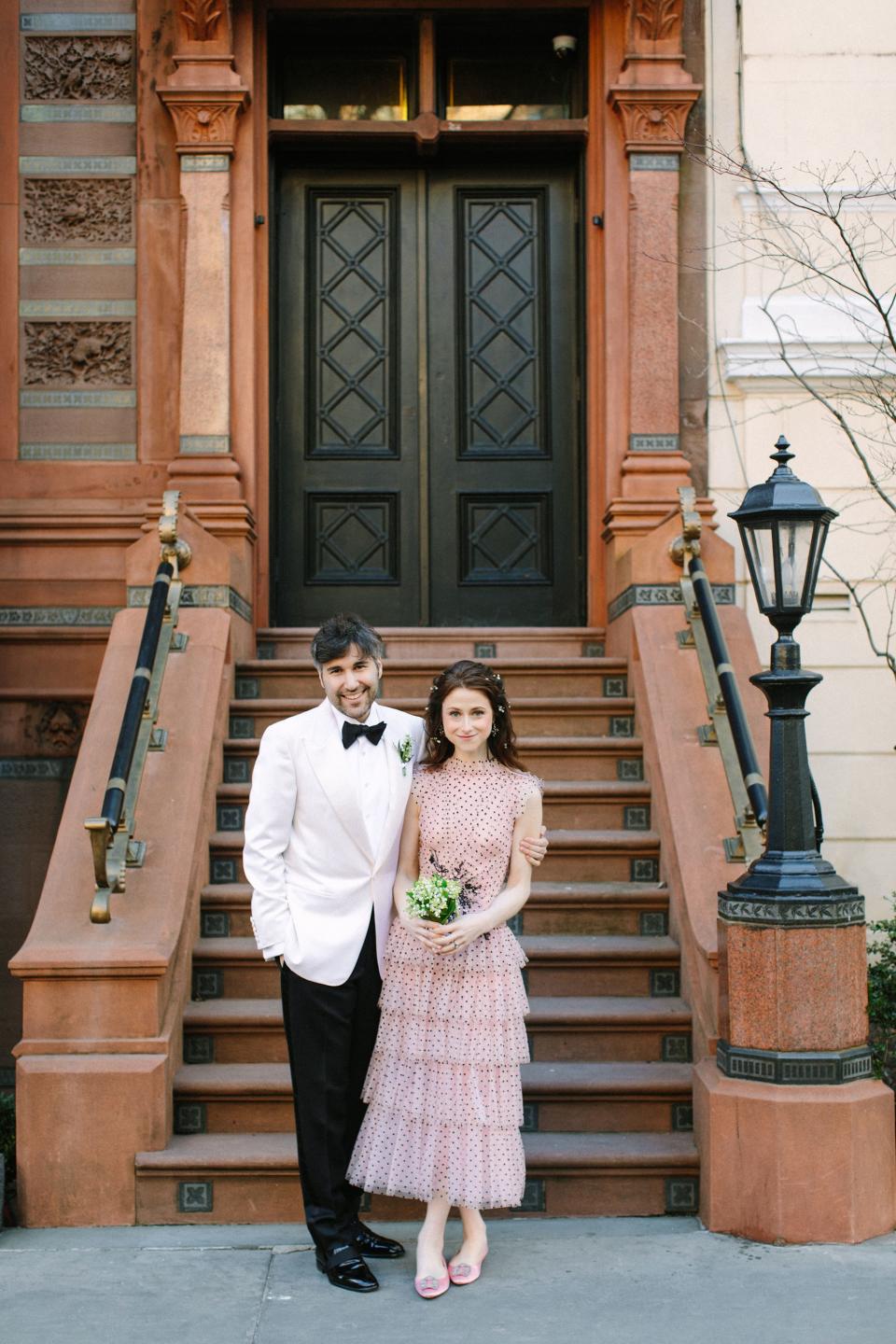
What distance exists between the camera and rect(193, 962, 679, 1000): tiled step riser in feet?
19.8

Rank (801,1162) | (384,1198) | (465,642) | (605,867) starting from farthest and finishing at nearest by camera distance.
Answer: (465,642), (605,867), (384,1198), (801,1162)

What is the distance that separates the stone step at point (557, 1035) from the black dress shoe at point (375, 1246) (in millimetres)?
1122

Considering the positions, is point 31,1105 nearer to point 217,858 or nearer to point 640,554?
point 217,858

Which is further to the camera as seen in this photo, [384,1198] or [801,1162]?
[384,1198]

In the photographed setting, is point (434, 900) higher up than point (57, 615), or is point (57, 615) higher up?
point (57, 615)

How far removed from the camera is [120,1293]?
14.7 feet

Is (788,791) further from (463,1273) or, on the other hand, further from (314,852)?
(463,1273)

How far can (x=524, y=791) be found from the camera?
15.4ft

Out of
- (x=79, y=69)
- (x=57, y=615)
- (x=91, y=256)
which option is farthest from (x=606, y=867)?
(x=79, y=69)

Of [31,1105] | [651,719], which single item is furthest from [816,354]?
[31,1105]

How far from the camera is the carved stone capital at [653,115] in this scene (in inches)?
327

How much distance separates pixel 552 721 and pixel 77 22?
5.22 m

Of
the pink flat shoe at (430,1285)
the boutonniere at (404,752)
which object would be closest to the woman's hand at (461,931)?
the boutonniere at (404,752)

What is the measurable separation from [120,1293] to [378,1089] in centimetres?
103
